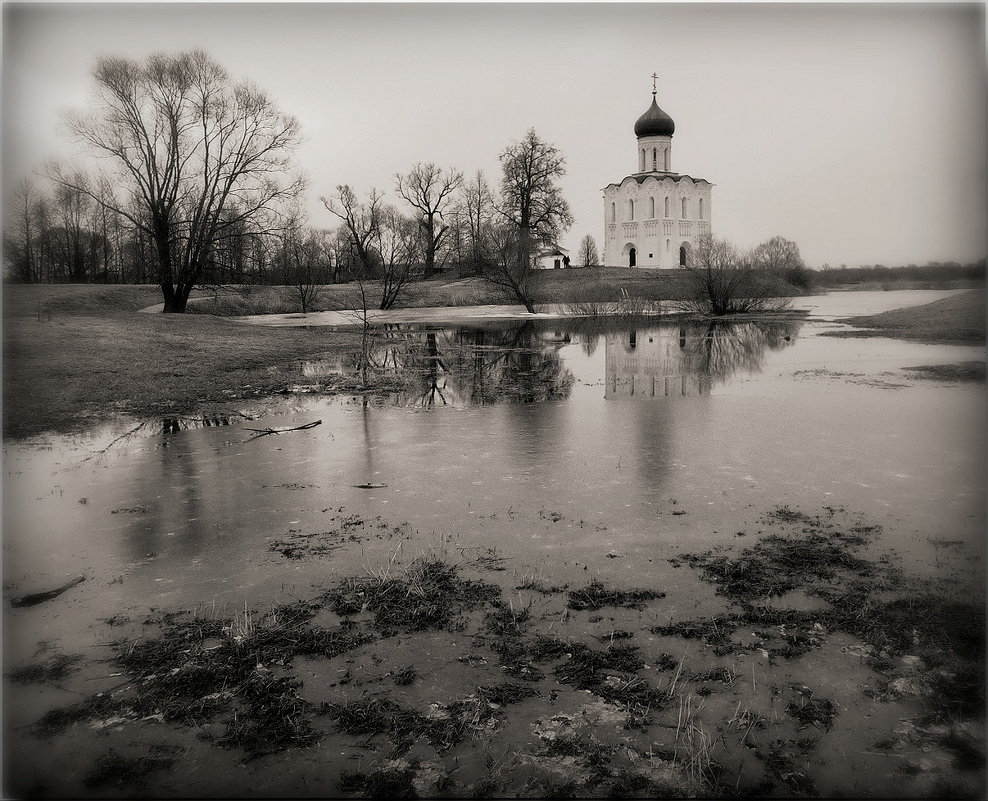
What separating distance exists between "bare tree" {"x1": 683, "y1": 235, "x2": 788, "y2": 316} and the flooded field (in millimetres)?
28615

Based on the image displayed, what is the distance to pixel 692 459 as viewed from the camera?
8.05 meters

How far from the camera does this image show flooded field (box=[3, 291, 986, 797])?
10.5 ft

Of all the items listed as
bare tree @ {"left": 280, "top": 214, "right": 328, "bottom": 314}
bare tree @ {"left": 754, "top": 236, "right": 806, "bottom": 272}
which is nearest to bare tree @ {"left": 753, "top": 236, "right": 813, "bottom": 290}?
bare tree @ {"left": 754, "top": 236, "right": 806, "bottom": 272}

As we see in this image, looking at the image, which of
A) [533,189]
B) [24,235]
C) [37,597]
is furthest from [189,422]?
[533,189]

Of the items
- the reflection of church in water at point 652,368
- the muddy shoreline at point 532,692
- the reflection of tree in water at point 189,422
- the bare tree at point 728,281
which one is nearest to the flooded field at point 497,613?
the muddy shoreline at point 532,692

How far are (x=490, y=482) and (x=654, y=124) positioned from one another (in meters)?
67.7

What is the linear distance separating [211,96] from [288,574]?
2618 cm

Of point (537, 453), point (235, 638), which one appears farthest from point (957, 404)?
point (235, 638)

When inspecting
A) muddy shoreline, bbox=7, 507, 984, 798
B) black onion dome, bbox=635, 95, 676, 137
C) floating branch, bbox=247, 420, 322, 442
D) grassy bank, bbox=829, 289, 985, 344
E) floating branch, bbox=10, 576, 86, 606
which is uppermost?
black onion dome, bbox=635, 95, 676, 137

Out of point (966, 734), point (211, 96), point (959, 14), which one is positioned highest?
point (211, 96)

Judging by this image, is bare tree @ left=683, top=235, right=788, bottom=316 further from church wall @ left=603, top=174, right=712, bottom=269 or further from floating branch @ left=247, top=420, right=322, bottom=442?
church wall @ left=603, top=174, right=712, bottom=269

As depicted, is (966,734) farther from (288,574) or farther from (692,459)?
(692,459)

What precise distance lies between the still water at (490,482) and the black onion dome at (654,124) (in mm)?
59927

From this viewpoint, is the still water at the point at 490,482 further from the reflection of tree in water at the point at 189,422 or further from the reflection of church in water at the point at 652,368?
the reflection of church in water at the point at 652,368
